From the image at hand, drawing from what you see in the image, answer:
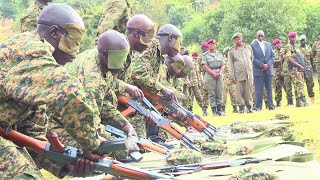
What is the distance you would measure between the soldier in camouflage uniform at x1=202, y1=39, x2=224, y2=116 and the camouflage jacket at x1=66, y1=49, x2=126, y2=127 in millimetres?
9809

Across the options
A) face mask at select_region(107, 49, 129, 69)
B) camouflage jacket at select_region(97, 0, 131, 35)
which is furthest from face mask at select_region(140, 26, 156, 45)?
face mask at select_region(107, 49, 129, 69)

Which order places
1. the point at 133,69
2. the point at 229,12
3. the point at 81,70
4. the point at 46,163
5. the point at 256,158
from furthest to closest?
the point at 229,12 → the point at 133,69 → the point at 256,158 → the point at 81,70 → the point at 46,163

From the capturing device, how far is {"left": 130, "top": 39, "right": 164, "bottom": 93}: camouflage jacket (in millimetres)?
7508

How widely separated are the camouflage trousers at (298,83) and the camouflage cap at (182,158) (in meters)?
10.3

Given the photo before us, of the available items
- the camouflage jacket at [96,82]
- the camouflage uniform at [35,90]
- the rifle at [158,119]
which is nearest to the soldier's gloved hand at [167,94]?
the rifle at [158,119]

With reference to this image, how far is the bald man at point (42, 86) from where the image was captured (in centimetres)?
338

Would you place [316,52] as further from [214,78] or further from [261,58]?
[214,78]

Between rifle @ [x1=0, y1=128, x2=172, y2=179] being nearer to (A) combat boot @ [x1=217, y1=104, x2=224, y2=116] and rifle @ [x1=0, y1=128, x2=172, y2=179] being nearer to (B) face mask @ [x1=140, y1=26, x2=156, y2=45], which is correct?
(B) face mask @ [x1=140, y1=26, x2=156, y2=45]

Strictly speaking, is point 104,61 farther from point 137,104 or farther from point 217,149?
Result: point 217,149

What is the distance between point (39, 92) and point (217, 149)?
147 inches

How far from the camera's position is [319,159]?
21.1 ft

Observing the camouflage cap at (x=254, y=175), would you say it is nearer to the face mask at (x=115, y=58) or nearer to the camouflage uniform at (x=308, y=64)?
the face mask at (x=115, y=58)

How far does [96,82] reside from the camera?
5207mm

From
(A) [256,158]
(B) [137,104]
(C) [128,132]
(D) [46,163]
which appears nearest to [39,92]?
(D) [46,163]
